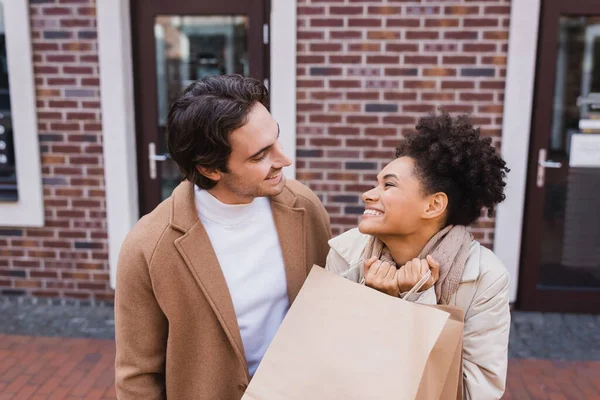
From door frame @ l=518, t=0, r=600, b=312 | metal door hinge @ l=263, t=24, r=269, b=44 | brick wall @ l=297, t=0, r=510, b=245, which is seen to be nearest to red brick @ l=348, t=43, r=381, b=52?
brick wall @ l=297, t=0, r=510, b=245

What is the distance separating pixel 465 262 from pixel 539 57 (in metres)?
3.22

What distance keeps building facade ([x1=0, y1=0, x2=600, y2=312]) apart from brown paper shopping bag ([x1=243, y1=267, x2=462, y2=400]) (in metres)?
2.94

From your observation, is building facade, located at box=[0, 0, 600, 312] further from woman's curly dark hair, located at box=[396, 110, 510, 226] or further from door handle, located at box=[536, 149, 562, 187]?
woman's curly dark hair, located at box=[396, 110, 510, 226]

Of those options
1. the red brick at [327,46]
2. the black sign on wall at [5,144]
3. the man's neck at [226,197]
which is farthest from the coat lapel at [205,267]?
the black sign on wall at [5,144]

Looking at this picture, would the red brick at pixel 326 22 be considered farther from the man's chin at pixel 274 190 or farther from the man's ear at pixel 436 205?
the man's ear at pixel 436 205

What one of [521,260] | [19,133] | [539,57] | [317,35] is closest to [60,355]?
[19,133]

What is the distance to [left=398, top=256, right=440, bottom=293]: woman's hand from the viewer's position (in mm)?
1327

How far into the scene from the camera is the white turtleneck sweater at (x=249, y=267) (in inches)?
63.7

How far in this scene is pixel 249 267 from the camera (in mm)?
1635

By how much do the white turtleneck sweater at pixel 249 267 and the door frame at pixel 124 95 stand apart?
2522 mm

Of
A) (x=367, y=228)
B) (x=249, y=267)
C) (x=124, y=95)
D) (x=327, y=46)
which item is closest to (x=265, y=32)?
(x=327, y=46)

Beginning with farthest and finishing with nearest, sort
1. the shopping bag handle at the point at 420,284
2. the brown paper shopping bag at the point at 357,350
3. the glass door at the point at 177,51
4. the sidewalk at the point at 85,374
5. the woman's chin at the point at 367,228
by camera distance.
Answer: the glass door at the point at 177,51 < the sidewalk at the point at 85,374 < the woman's chin at the point at 367,228 < the shopping bag handle at the point at 420,284 < the brown paper shopping bag at the point at 357,350

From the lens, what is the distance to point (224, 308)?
154 cm

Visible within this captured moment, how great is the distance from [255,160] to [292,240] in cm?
30
